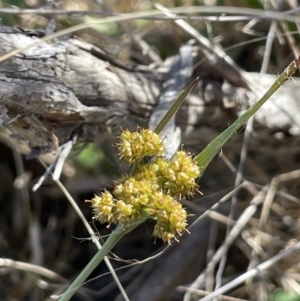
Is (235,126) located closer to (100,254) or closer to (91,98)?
(100,254)

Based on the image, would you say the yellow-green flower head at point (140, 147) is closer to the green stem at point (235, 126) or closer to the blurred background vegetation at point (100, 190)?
the green stem at point (235, 126)

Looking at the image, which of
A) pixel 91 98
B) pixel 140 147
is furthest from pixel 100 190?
pixel 140 147

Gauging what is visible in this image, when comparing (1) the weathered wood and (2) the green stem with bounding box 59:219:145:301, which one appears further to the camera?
(1) the weathered wood

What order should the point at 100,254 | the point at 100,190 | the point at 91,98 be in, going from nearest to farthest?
1. the point at 100,254
2. the point at 91,98
3. the point at 100,190

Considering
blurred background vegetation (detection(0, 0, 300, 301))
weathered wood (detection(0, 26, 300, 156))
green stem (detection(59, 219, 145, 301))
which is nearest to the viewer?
green stem (detection(59, 219, 145, 301))

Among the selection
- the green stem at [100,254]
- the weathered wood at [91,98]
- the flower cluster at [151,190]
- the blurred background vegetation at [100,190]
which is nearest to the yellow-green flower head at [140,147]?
the flower cluster at [151,190]

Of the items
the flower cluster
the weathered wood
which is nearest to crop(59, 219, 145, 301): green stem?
the flower cluster

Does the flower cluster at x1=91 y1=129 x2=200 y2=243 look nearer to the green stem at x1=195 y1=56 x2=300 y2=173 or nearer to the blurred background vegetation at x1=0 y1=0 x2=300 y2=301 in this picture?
the green stem at x1=195 y1=56 x2=300 y2=173

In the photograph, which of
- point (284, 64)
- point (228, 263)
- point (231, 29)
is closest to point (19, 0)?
point (231, 29)
